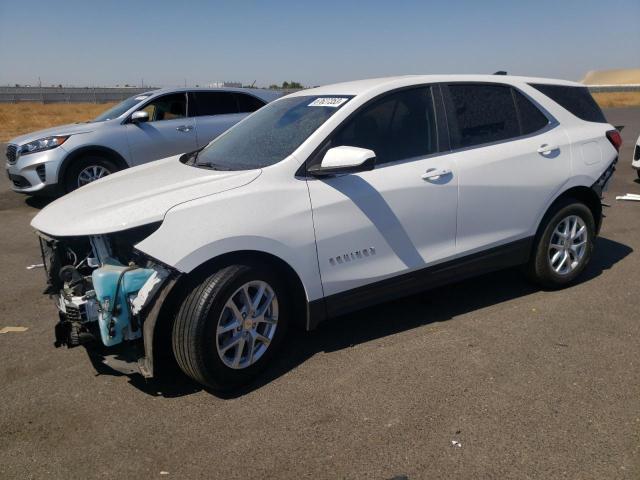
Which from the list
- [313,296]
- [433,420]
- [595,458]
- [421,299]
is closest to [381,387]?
[433,420]

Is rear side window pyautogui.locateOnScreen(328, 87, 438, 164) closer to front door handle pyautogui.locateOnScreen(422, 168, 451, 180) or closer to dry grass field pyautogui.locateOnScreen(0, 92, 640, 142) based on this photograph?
front door handle pyautogui.locateOnScreen(422, 168, 451, 180)

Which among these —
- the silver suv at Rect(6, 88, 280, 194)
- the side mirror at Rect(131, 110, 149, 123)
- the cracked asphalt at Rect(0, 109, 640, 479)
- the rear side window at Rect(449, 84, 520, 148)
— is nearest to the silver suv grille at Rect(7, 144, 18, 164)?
the silver suv at Rect(6, 88, 280, 194)

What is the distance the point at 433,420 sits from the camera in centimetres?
308

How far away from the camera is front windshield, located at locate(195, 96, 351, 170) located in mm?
3809

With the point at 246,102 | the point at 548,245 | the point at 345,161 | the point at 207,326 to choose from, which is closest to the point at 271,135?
the point at 345,161

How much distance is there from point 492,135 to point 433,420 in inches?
92.2

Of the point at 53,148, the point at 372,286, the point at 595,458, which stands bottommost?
the point at 595,458

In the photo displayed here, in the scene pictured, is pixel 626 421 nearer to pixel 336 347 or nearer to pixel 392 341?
pixel 392 341

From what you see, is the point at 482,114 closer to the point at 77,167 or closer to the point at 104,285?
the point at 104,285

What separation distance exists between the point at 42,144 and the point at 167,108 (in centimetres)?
197

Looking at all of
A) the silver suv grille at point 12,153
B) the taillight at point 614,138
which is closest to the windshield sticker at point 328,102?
the taillight at point 614,138

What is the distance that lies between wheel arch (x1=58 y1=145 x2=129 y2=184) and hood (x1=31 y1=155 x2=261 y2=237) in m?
5.02

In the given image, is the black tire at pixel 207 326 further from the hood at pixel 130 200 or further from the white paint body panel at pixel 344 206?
the hood at pixel 130 200

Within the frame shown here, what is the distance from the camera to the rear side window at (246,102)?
996 cm
